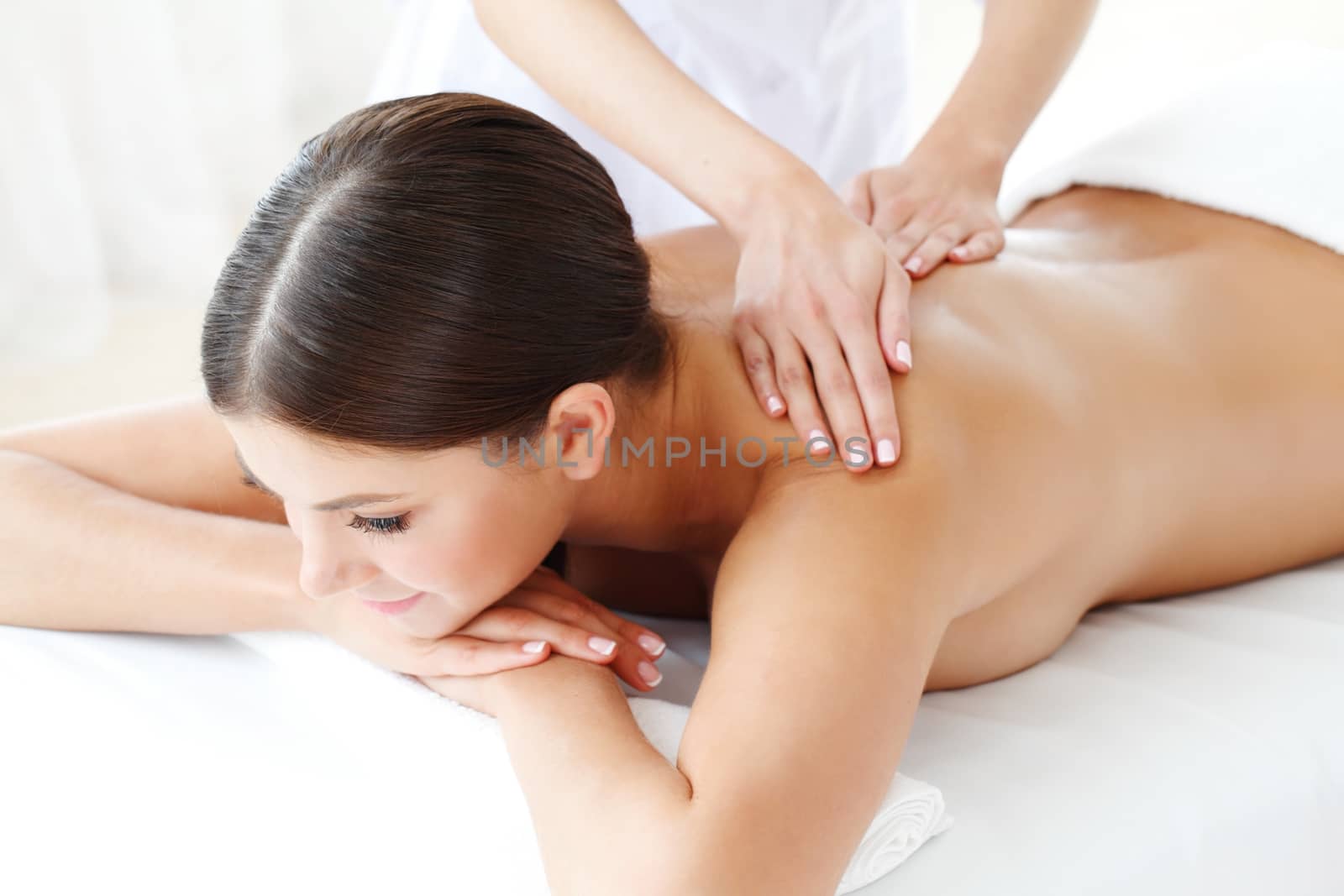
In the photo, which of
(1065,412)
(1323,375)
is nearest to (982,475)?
(1065,412)

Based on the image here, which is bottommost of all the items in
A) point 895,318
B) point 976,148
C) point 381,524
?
point 381,524

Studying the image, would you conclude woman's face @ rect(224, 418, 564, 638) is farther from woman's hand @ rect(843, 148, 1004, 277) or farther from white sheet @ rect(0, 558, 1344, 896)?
woman's hand @ rect(843, 148, 1004, 277)

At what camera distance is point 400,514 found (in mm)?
1001

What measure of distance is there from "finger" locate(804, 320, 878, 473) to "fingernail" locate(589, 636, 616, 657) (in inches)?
10.4

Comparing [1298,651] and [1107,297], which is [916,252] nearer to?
[1107,297]

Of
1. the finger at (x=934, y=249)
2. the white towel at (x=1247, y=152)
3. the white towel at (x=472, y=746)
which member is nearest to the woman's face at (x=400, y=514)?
the white towel at (x=472, y=746)

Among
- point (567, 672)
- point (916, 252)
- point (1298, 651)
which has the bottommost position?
point (567, 672)

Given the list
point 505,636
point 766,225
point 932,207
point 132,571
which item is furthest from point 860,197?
point 132,571

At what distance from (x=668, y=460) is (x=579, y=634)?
18 centimetres

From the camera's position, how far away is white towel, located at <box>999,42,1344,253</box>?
1.50 metres

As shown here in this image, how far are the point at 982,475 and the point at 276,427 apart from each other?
1.88 feet

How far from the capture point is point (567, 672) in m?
1.10

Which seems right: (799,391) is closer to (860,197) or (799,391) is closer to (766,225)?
(766,225)

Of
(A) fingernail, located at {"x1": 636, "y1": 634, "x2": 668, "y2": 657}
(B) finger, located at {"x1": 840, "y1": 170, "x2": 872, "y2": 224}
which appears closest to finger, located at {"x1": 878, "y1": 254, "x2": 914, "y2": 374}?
(B) finger, located at {"x1": 840, "y1": 170, "x2": 872, "y2": 224}
